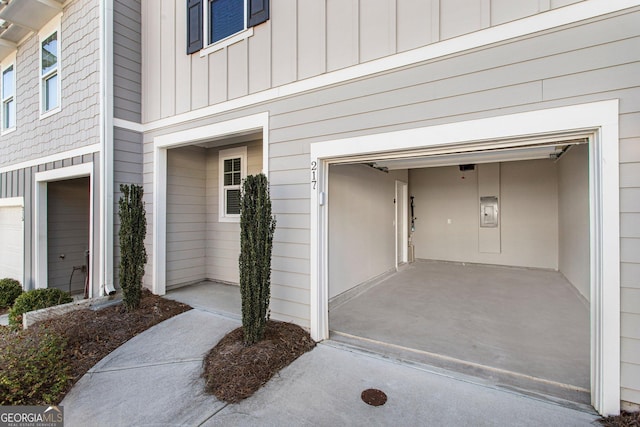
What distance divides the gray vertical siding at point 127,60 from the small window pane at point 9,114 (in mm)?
4908

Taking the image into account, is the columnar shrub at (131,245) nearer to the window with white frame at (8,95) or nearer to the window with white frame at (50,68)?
the window with white frame at (50,68)

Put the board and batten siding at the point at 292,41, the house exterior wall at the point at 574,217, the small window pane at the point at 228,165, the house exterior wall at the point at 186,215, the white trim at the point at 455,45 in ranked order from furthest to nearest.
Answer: the small window pane at the point at 228,165, the house exterior wall at the point at 186,215, the house exterior wall at the point at 574,217, the board and batten siding at the point at 292,41, the white trim at the point at 455,45

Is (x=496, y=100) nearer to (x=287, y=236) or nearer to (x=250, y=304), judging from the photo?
(x=287, y=236)

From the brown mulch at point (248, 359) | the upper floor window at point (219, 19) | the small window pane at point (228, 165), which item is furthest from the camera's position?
the small window pane at point (228, 165)

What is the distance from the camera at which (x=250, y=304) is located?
3.16 metres

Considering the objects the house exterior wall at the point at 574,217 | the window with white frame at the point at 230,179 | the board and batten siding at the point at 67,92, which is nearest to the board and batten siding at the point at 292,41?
the board and batten siding at the point at 67,92

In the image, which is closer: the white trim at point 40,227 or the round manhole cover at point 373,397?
the round manhole cover at point 373,397

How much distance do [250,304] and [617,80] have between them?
11.8 ft

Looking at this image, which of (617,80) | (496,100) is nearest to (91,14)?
(496,100)

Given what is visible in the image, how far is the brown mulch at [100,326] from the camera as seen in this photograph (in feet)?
10.5

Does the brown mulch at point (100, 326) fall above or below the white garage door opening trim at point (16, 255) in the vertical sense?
below

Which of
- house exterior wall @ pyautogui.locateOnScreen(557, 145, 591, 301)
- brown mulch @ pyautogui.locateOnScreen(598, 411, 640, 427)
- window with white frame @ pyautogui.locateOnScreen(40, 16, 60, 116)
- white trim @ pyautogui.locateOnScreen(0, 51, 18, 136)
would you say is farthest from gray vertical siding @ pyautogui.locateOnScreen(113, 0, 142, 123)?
house exterior wall @ pyautogui.locateOnScreen(557, 145, 591, 301)

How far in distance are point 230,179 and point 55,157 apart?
3.62 metres

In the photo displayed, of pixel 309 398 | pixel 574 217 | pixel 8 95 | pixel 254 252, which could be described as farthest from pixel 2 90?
pixel 574 217
